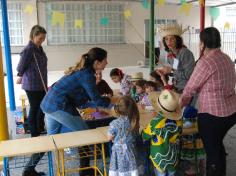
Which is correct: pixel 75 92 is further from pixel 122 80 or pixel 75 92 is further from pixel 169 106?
pixel 122 80

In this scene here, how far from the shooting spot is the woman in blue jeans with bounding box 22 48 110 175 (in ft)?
7.91

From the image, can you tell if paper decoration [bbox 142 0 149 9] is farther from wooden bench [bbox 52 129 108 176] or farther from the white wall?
wooden bench [bbox 52 129 108 176]

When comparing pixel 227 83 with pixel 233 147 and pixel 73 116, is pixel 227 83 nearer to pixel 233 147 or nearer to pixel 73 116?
pixel 73 116

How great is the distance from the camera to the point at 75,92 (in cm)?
251

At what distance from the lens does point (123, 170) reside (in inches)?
91.4

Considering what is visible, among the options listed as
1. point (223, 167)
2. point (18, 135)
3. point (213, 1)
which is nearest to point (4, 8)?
point (18, 135)

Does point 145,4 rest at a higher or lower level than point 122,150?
higher

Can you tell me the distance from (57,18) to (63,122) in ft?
29.0

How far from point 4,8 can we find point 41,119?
8.10 ft

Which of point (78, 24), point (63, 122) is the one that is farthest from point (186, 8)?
point (63, 122)

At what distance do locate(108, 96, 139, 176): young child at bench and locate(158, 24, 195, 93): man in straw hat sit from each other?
1.07 metres

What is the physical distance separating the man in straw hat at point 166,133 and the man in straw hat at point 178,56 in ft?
3.21

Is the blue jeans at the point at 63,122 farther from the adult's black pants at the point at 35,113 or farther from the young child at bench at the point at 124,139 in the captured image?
the adult's black pants at the point at 35,113

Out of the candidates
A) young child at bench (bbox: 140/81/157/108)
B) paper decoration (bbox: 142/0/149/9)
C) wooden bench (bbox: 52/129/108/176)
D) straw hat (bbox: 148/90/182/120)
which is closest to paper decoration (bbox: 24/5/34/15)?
paper decoration (bbox: 142/0/149/9)
